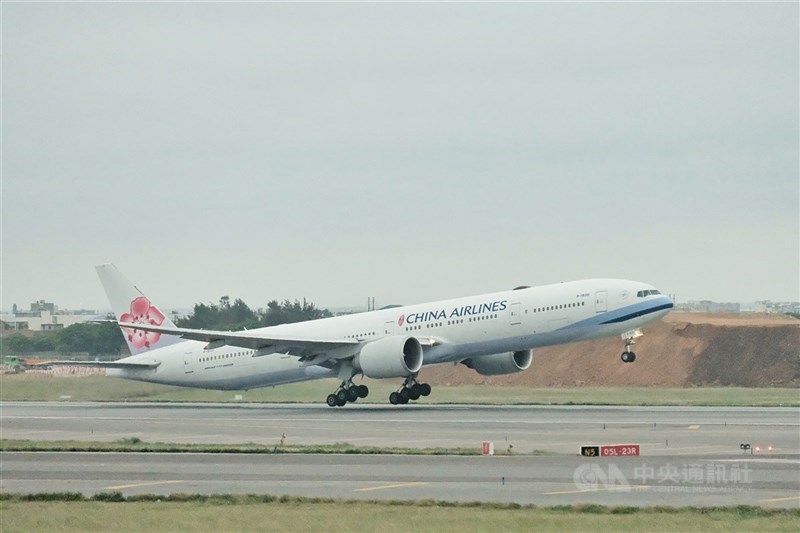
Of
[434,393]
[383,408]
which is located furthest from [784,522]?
[434,393]

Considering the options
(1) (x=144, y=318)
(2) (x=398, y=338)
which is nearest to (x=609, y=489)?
(2) (x=398, y=338)

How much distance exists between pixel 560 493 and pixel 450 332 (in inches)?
1156

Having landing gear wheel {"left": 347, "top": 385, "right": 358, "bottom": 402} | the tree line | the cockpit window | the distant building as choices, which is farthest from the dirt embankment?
the distant building

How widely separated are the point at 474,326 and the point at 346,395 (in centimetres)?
700

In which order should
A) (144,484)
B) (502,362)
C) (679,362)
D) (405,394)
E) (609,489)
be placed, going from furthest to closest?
(679,362) < (502,362) < (405,394) < (144,484) < (609,489)

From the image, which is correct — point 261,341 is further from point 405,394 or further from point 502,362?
point 502,362

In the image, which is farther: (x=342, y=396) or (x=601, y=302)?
(x=342, y=396)

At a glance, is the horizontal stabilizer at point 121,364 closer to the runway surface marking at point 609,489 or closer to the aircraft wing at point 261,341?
the aircraft wing at point 261,341

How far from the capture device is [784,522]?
1795 cm

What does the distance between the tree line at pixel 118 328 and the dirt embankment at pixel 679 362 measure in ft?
32.1

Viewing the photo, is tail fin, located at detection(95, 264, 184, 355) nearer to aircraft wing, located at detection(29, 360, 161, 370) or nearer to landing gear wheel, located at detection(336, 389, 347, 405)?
aircraft wing, located at detection(29, 360, 161, 370)

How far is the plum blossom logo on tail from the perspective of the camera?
195 feet

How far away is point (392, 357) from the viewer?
49781mm
